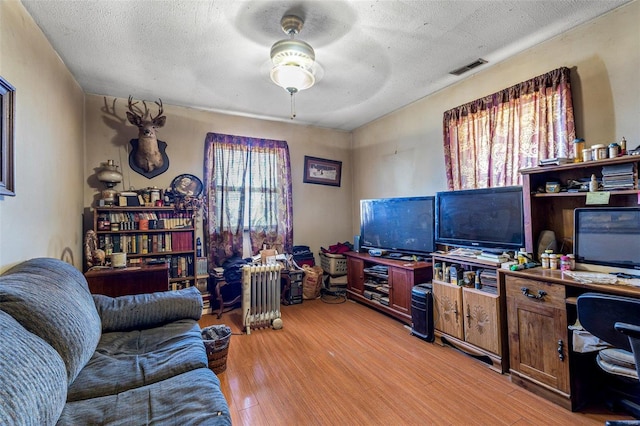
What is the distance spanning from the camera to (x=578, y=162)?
198 centimetres

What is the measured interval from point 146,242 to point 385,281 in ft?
9.53

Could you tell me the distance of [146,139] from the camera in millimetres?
3385

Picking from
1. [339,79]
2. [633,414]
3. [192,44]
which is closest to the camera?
[633,414]

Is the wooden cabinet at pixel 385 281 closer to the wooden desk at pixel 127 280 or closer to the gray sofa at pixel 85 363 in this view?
the gray sofa at pixel 85 363

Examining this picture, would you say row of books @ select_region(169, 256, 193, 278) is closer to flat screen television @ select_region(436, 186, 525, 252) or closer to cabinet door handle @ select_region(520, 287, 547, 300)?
flat screen television @ select_region(436, 186, 525, 252)

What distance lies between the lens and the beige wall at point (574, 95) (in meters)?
1.98

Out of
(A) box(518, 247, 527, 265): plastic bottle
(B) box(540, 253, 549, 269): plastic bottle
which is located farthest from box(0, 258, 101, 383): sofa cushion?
(B) box(540, 253, 549, 269): plastic bottle

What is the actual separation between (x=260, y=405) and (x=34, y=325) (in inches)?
51.9

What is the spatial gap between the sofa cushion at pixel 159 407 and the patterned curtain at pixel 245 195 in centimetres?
267

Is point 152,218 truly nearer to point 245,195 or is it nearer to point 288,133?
point 245,195

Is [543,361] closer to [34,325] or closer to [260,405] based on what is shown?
[260,405]

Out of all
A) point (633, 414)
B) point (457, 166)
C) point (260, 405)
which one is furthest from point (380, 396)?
point (457, 166)

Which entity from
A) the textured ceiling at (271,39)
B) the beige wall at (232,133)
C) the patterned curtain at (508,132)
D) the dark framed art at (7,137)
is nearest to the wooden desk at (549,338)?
the patterned curtain at (508,132)

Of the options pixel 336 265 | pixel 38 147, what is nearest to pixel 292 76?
pixel 38 147
